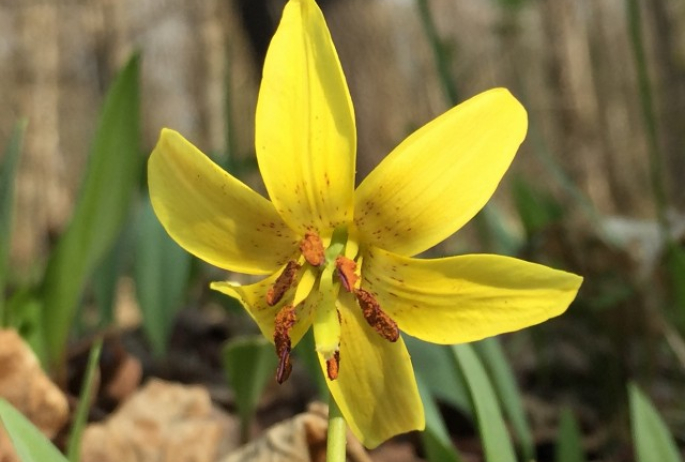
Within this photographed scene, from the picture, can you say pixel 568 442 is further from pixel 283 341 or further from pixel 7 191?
pixel 7 191

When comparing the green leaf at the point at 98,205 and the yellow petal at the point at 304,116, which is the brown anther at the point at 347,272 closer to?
the yellow petal at the point at 304,116

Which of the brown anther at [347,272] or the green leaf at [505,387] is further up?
the brown anther at [347,272]

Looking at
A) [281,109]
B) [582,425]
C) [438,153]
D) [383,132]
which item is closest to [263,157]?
[281,109]

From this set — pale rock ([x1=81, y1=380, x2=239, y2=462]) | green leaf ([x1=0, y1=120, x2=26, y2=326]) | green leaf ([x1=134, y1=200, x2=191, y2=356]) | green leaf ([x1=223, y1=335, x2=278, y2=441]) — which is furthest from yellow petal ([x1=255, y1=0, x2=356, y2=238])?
green leaf ([x1=134, y1=200, x2=191, y2=356])

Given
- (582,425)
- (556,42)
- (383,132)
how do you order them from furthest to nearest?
(556,42), (383,132), (582,425)

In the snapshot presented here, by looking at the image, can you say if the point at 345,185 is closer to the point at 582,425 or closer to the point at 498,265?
the point at 498,265

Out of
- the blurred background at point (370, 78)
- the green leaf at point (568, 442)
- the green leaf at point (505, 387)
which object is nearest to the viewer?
the green leaf at point (568, 442)

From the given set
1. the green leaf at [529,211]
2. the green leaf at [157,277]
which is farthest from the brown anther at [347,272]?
the green leaf at [529,211]

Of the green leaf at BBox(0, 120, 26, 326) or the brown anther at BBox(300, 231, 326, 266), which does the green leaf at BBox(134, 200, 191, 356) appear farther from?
the brown anther at BBox(300, 231, 326, 266)
